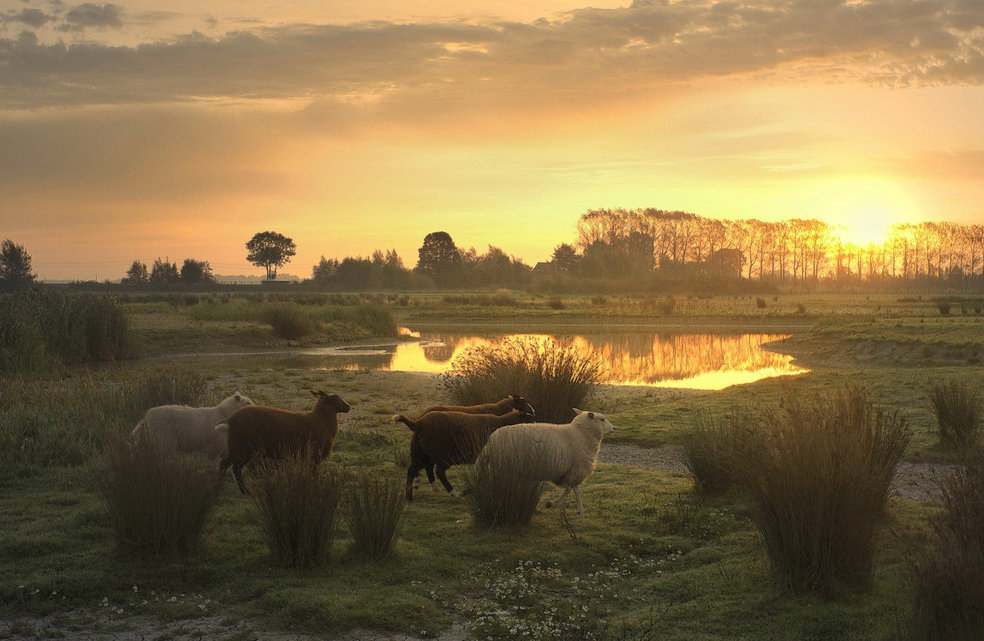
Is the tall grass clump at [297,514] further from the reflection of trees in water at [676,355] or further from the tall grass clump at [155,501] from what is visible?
the reflection of trees in water at [676,355]

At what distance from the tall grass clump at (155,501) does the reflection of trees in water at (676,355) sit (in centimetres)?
1611

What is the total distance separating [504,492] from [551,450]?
825 millimetres

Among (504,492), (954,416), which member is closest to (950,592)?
(504,492)

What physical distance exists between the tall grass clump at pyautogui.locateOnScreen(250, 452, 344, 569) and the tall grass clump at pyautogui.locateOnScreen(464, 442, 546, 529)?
5.35ft

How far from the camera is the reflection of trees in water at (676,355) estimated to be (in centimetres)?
2798

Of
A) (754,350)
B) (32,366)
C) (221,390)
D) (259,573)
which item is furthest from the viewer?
(754,350)

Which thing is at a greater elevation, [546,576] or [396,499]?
[396,499]

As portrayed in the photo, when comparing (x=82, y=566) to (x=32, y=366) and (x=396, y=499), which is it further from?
(x=32, y=366)

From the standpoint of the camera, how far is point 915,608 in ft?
16.6

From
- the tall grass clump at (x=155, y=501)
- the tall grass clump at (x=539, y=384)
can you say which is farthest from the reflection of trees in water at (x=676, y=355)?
the tall grass clump at (x=155, y=501)

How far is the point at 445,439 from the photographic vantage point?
9227 mm

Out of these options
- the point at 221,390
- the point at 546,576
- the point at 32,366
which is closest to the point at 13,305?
the point at 32,366

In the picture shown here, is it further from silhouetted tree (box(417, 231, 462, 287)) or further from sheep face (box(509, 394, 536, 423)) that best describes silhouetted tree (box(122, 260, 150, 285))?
sheep face (box(509, 394, 536, 423))

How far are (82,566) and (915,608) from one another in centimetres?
661
